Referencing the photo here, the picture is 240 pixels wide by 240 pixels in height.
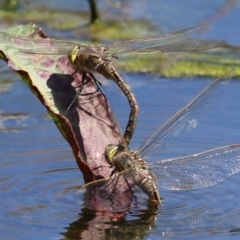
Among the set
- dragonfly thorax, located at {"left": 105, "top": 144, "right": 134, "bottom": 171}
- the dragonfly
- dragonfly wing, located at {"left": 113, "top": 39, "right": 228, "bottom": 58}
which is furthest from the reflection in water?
dragonfly wing, located at {"left": 113, "top": 39, "right": 228, "bottom": 58}

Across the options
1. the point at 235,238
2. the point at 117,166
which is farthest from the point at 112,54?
the point at 235,238

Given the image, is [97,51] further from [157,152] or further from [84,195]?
[84,195]

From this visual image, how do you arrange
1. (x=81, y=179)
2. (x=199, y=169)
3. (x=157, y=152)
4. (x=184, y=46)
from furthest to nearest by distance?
(x=184, y=46)
(x=81, y=179)
(x=157, y=152)
(x=199, y=169)

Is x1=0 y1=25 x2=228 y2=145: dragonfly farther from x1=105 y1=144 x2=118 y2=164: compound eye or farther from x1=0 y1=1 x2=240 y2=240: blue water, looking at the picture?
x1=0 y1=1 x2=240 y2=240: blue water

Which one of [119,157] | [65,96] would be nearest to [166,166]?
[119,157]

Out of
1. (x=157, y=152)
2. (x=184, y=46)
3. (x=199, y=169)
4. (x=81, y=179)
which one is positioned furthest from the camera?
(x=184, y=46)

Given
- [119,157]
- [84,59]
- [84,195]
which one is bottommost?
[84,195]

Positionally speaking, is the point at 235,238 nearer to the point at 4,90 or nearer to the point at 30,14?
the point at 4,90
